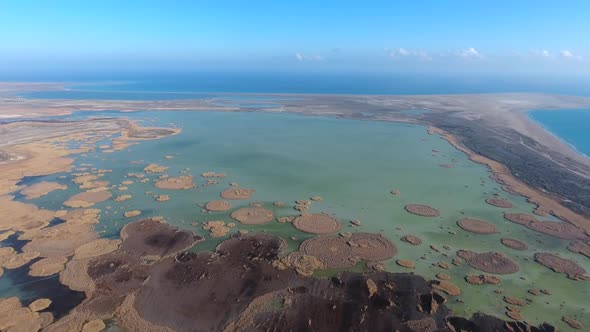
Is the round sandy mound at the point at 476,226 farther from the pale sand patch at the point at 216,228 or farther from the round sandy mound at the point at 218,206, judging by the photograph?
the round sandy mound at the point at 218,206

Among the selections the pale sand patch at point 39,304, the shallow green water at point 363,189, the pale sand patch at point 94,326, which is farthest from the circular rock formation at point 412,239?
the pale sand patch at point 39,304

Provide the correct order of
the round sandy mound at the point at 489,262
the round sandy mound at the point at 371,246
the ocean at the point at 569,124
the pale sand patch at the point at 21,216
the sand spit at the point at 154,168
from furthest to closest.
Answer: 1. the ocean at the point at 569,124
2. the sand spit at the point at 154,168
3. the pale sand patch at the point at 21,216
4. the round sandy mound at the point at 371,246
5. the round sandy mound at the point at 489,262

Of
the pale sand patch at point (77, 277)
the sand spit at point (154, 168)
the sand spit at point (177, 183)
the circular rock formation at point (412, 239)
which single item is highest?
the sand spit at point (154, 168)

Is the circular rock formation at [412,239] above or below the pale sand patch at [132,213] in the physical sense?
below

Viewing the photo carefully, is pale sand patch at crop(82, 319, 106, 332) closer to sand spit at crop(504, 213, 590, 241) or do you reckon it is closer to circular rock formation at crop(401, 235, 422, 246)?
circular rock formation at crop(401, 235, 422, 246)

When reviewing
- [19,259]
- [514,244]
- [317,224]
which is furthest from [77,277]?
[514,244]
